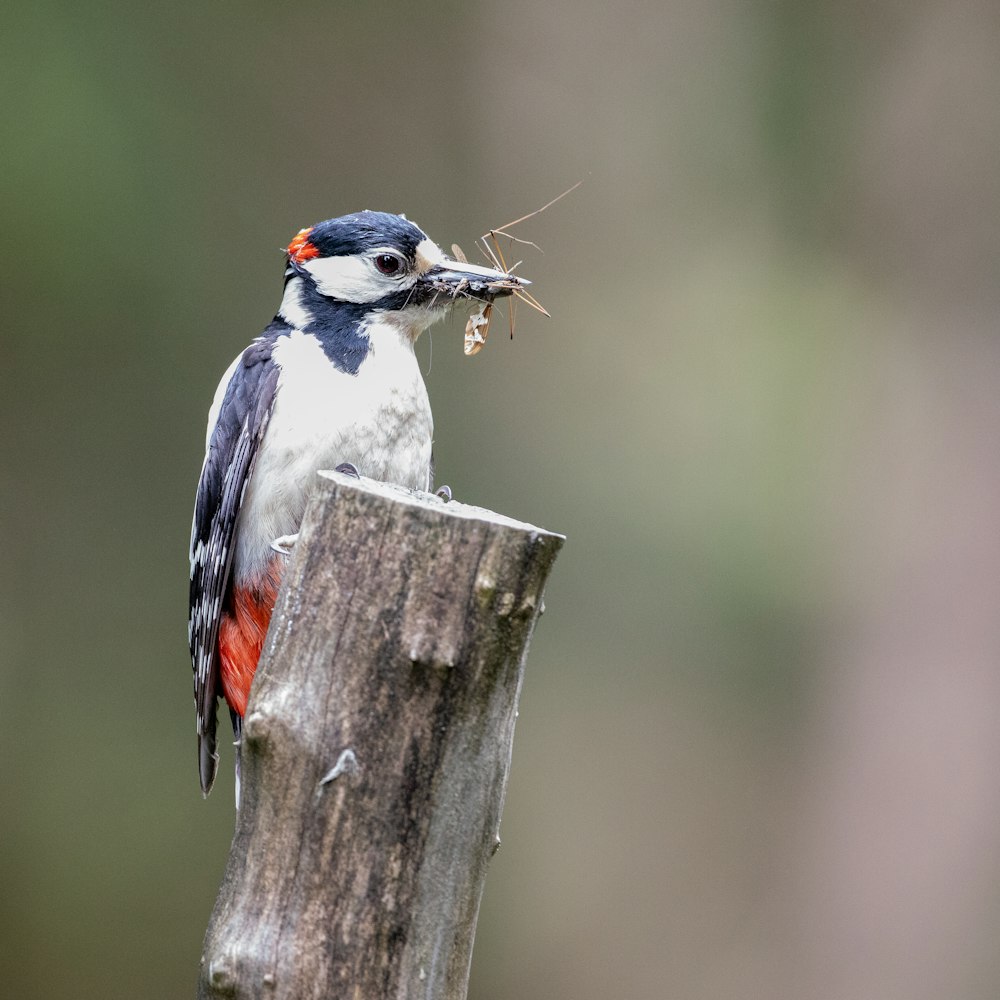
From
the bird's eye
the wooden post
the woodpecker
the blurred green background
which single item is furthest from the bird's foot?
the blurred green background

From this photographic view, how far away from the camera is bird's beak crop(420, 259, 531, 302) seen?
8.25 ft

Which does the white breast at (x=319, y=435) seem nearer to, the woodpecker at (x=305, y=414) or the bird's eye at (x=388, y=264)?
the woodpecker at (x=305, y=414)

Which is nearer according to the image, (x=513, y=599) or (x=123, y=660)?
(x=513, y=599)

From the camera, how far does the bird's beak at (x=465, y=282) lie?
8.25ft

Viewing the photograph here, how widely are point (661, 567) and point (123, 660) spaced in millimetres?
2099

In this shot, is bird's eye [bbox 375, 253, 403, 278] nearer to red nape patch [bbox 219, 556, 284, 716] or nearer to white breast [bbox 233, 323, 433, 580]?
white breast [bbox 233, 323, 433, 580]

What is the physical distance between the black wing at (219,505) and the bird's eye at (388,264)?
11.3 inches

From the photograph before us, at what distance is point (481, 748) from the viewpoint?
1.63 m

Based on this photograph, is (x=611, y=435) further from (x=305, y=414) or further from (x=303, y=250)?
(x=305, y=414)

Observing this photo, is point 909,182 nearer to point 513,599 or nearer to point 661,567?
point 661,567

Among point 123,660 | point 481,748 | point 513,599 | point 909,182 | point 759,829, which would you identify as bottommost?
point 759,829

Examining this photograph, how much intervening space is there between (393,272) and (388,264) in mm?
20

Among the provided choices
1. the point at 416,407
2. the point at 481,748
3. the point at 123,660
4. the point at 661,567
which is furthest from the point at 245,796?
the point at 661,567

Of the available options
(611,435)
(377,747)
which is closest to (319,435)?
(377,747)
